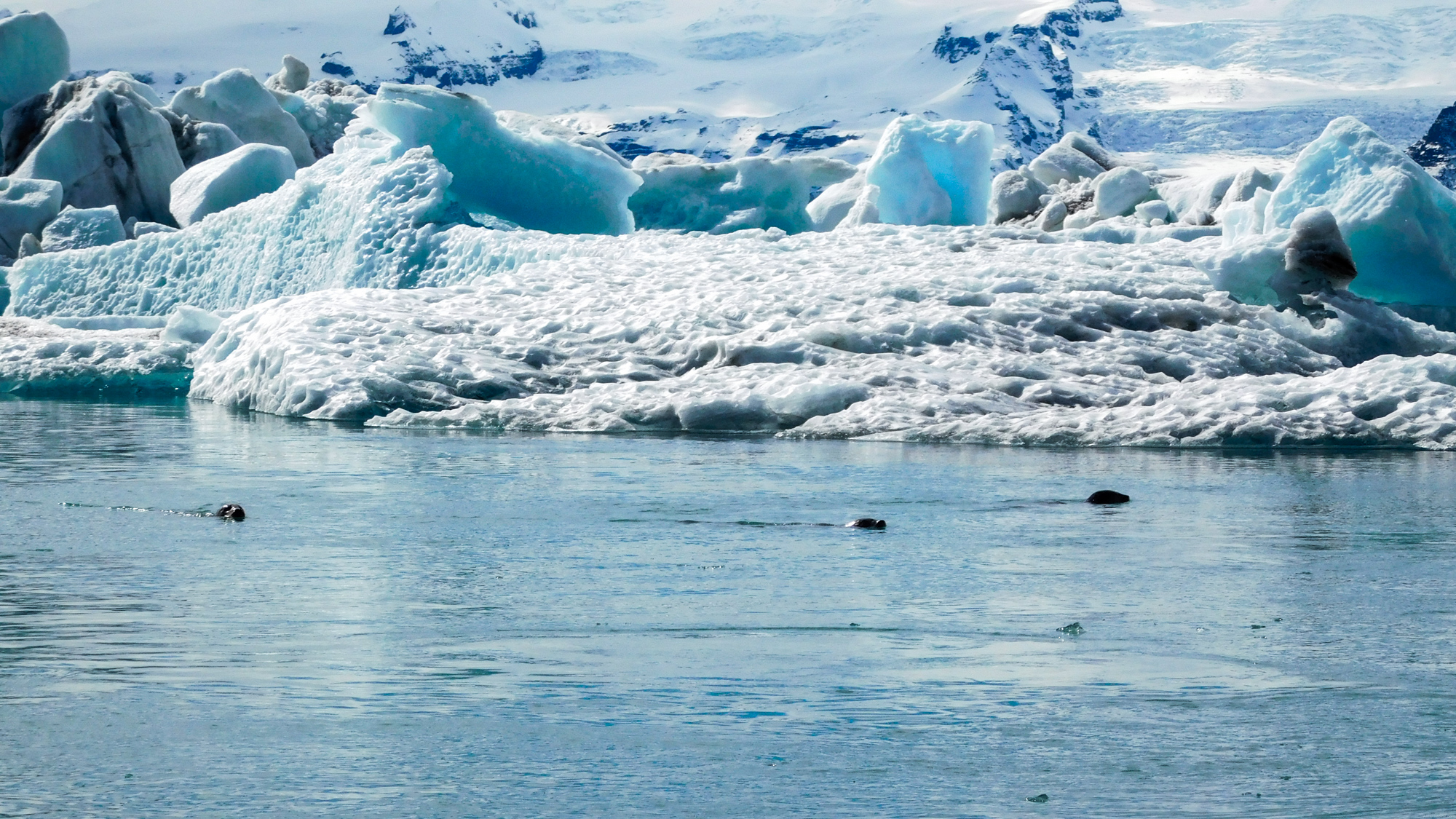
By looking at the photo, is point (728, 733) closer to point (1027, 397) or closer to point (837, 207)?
point (1027, 397)

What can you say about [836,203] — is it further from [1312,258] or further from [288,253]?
[1312,258]

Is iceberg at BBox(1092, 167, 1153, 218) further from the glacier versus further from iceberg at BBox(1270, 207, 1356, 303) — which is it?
iceberg at BBox(1270, 207, 1356, 303)

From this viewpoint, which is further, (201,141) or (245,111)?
(245,111)

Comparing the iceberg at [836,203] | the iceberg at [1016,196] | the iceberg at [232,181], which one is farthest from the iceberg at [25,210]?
the iceberg at [1016,196]

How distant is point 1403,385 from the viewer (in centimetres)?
1071

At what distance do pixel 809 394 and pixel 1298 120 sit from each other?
423ft

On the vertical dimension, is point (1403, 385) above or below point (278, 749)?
below

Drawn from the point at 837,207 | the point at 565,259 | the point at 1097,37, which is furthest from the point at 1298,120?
the point at 565,259

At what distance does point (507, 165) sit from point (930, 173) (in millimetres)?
9955

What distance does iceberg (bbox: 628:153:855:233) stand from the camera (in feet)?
81.6

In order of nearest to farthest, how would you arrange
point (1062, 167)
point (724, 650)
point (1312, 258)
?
point (724, 650) → point (1312, 258) → point (1062, 167)

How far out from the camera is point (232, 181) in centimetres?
2716

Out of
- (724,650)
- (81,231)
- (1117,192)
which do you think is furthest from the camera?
(1117,192)

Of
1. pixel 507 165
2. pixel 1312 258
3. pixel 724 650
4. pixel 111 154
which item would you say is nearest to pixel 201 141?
pixel 111 154
